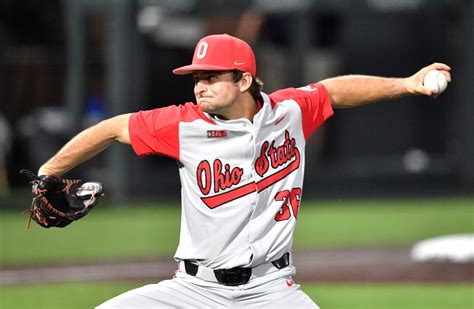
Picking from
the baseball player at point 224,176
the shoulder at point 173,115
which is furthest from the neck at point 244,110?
the shoulder at point 173,115

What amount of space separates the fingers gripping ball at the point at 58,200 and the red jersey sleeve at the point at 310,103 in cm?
110

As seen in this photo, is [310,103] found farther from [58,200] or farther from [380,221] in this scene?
[380,221]

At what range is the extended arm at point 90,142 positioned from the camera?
5.49 meters

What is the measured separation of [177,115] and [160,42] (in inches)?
515

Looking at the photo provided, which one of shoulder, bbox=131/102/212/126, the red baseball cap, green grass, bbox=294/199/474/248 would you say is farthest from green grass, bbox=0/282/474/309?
the red baseball cap

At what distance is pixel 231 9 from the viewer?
18344mm

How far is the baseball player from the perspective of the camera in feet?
17.9

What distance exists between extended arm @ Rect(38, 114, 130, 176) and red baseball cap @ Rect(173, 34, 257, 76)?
0.42 metres

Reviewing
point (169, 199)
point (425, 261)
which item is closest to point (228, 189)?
point (425, 261)

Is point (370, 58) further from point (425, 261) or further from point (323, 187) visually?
point (425, 261)

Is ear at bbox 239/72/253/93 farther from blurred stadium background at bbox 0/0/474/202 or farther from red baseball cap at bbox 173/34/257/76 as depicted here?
blurred stadium background at bbox 0/0/474/202

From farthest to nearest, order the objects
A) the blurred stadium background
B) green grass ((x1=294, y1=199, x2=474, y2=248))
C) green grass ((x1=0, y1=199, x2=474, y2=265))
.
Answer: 1. the blurred stadium background
2. green grass ((x1=294, y1=199, x2=474, y2=248))
3. green grass ((x1=0, y1=199, x2=474, y2=265))

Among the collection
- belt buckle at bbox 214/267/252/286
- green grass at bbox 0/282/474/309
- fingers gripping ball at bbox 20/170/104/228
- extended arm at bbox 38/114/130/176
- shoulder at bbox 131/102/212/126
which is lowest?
green grass at bbox 0/282/474/309

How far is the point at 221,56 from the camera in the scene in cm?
544
